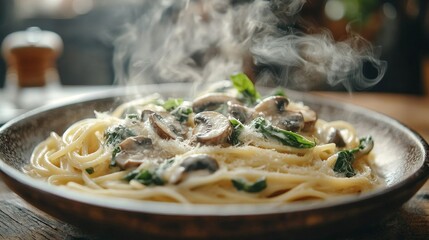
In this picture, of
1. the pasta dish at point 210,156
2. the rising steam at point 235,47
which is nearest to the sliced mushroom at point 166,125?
the pasta dish at point 210,156

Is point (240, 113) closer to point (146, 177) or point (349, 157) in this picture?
point (349, 157)

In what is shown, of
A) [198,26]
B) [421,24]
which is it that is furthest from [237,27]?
[421,24]

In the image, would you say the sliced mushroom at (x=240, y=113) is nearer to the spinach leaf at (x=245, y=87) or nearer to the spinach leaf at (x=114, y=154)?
the spinach leaf at (x=245, y=87)

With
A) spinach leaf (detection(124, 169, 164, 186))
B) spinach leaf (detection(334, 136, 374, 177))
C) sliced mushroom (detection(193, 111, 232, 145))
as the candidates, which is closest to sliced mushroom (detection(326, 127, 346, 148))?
spinach leaf (detection(334, 136, 374, 177))

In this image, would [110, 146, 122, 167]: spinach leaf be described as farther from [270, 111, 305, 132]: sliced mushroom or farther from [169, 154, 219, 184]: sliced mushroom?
[270, 111, 305, 132]: sliced mushroom

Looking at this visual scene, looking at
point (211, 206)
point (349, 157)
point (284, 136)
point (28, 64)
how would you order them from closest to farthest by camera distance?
point (211, 206) < point (284, 136) < point (349, 157) < point (28, 64)

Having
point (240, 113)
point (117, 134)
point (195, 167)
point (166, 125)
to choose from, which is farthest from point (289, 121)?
point (117, 134)
